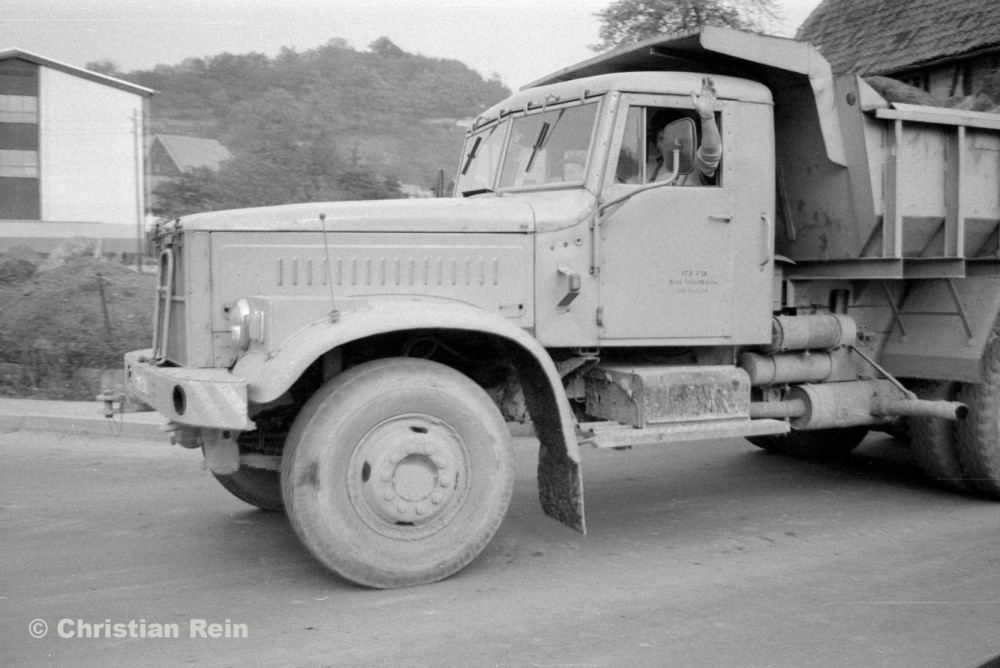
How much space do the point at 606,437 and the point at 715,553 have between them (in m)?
0.92

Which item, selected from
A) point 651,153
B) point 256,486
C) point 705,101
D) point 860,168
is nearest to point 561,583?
point 256,486

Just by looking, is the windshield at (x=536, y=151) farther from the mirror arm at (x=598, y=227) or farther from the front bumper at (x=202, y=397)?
the front bumper at (x=202, y=397)

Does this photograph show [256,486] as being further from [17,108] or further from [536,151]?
[17,108]

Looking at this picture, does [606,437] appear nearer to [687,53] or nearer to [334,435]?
[334,435]

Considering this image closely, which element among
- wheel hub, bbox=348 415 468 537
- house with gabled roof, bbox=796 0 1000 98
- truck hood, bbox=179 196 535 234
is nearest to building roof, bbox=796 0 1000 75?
house with gabled roof, bbox=796 0 1000 98

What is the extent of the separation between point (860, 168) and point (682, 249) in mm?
1442

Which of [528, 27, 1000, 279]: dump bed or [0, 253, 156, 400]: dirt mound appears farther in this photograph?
[0, 253, 156, 400]: dirt mound

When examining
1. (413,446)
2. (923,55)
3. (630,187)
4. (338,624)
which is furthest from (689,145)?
(923,55)

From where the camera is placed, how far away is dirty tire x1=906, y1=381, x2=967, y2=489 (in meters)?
6.61

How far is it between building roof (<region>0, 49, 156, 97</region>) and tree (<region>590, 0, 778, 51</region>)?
22399mm

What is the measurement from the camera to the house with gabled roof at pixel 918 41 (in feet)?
49.4

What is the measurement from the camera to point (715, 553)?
535 centimetres

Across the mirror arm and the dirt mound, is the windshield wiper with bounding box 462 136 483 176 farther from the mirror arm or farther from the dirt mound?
the dirt mound

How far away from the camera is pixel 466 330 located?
4750 millimetres
